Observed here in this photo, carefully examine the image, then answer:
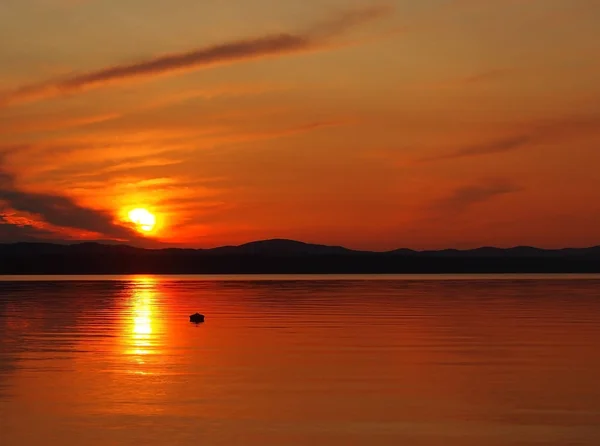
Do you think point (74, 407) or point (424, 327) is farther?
point (424, 327)

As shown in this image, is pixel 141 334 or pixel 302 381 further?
pixel 141 334

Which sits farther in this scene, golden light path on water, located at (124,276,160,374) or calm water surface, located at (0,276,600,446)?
golden light path on water, located at (124,276,160,374)

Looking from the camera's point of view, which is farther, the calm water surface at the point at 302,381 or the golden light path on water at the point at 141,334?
the golden light path on water at the point at 141,334

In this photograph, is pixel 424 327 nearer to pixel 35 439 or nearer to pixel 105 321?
pixel 105 321

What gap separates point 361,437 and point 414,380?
824cm

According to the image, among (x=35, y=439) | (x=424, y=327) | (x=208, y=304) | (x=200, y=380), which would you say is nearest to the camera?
(x=35, y=439)

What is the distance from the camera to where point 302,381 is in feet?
90.8

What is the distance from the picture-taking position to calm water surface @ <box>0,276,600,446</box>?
801 inches

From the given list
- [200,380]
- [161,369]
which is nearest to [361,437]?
[200,380]

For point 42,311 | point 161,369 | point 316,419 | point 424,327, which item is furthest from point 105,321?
point 316,419

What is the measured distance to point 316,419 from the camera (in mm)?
21922

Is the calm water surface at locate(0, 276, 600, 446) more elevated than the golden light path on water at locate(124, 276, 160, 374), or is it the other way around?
the golden light path on water at locate(124, 276, 160, 374)

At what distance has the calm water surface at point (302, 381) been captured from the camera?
20.3 meters

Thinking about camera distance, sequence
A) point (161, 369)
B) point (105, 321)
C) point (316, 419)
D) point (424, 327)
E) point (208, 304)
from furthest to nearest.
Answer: point (208, 304)
point (105, 321)
point (424, 327)
point (161, 369)
point (316, 419)
